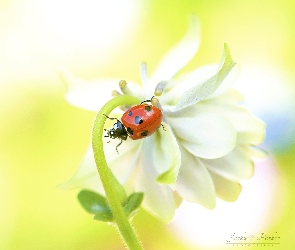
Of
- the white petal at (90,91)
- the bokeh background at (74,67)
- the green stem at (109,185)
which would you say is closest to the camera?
the green stem at (109,185)

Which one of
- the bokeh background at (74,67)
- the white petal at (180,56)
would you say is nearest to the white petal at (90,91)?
the white petal at (180,56)

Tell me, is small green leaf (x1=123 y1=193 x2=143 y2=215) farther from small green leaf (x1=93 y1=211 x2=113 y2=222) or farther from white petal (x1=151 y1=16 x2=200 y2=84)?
white petal (x1=151 y1=16 x2=200 y2=84)

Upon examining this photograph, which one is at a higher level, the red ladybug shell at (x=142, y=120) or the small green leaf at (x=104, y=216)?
the red ladybug shell at (x=142, y=120)

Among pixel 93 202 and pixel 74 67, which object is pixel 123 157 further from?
pixel 74 67

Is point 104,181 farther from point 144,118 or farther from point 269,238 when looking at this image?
point 269,238

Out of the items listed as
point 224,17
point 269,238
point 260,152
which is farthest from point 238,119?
point 224,17

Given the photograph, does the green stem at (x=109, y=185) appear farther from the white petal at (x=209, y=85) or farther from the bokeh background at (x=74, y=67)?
the bokeh background at (x=74, y=67)

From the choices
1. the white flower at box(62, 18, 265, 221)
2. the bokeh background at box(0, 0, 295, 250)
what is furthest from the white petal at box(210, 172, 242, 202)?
the bokeh background at box(0, 0, 295, 250)

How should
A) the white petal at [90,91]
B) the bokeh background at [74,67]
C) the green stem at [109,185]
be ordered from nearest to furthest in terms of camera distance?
the green stem at [109,185] < the white petal at [90,91] < the bokeh background at [74,67]
